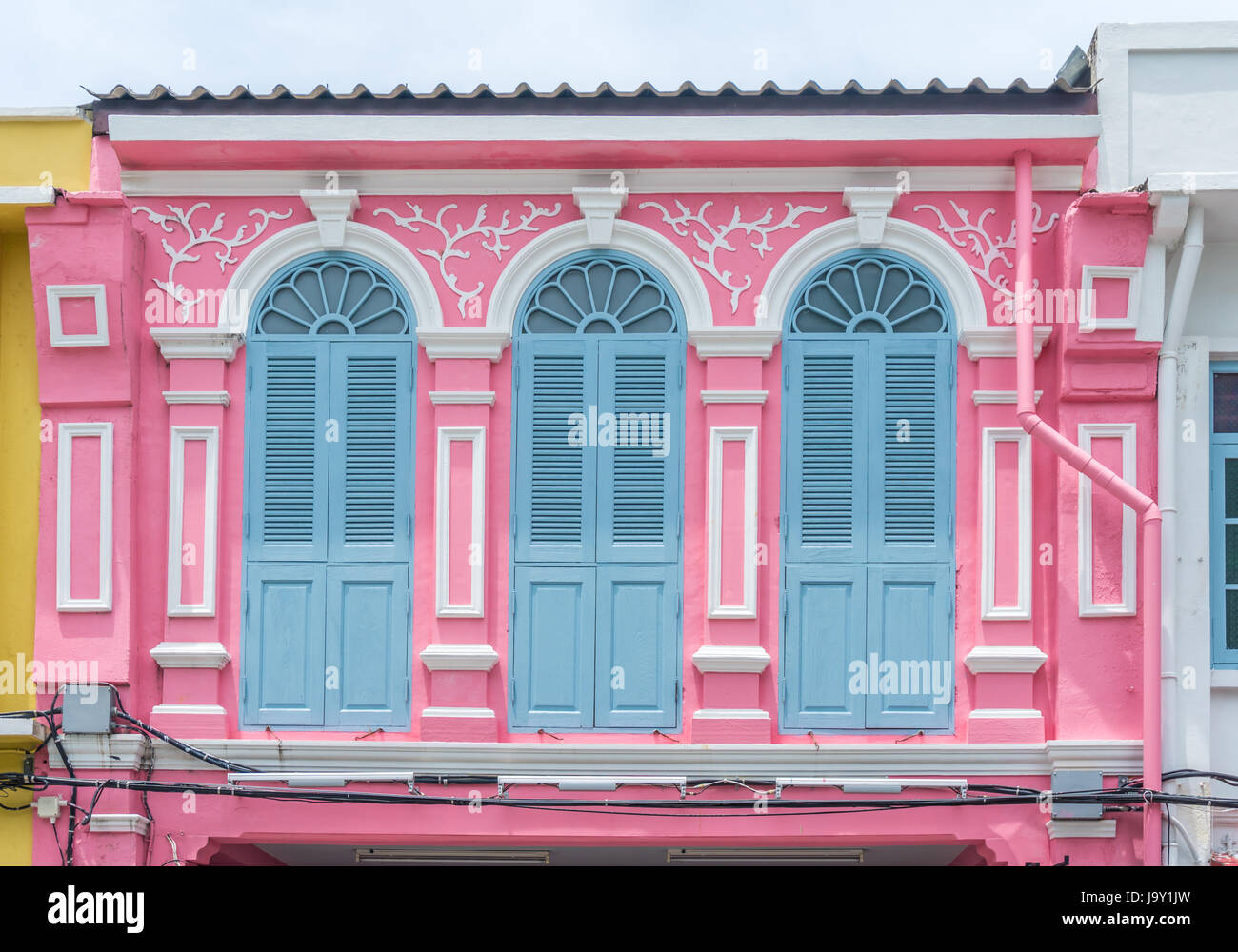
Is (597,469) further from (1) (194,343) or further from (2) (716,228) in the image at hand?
(1) (194,343)

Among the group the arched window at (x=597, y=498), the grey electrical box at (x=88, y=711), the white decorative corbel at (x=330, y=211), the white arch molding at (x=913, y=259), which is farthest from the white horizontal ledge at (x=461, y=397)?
the grey electrical box at (x=88, y=711)

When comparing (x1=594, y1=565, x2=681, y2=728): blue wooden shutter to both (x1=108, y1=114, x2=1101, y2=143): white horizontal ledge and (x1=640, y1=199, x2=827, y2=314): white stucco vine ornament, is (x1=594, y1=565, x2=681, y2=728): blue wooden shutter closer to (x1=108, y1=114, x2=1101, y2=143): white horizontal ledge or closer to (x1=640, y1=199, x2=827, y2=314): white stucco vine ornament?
(x1=640, y1=199, x2=827, y2=314): white stucco vine ornament

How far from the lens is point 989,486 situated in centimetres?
893

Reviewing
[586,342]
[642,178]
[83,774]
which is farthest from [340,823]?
[642,178]

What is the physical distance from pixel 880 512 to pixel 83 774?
494 cm

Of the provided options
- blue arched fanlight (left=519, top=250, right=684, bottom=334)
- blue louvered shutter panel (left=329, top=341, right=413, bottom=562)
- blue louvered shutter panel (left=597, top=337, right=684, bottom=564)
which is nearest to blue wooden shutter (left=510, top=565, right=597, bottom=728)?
blue louvered shutter panel (left=597, top=337, right=684, bottom=564)

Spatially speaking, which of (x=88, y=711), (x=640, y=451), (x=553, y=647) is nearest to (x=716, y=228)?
(x=640, y=451)

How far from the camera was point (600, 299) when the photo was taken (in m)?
9.22

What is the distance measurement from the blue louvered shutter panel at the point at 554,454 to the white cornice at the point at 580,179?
3.31 feet

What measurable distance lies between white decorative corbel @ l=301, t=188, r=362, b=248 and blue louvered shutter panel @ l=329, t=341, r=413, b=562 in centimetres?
66

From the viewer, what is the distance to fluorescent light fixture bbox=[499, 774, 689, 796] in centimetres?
867

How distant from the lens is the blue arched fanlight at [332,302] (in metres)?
9.23
